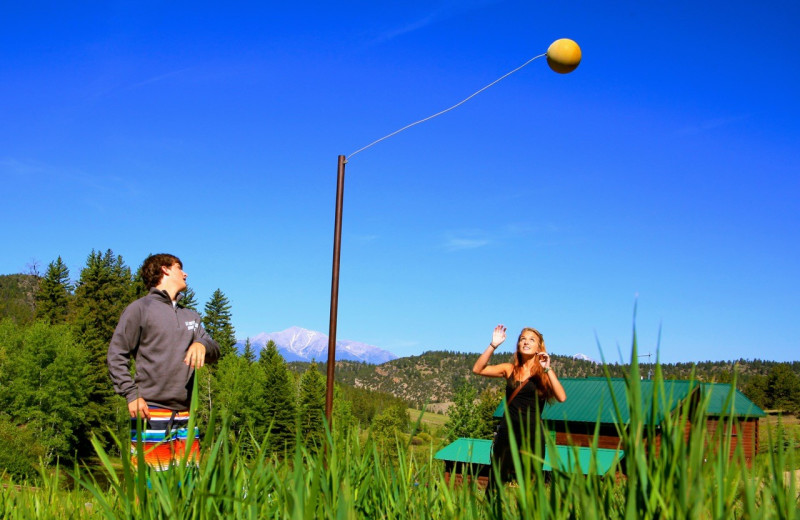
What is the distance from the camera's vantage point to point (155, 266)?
5.81m

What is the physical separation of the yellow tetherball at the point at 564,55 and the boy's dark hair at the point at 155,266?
5.32 meters

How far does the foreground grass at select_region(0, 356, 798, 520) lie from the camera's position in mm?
1866

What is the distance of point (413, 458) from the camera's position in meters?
3.72

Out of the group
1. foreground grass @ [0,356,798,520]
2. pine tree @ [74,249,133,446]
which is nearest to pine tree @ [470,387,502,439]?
pine tree @ [74,249,133,446]

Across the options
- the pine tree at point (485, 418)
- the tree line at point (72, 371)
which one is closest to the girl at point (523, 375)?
the tree line at point (72, 371)

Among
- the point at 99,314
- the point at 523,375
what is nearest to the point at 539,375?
the point at 523,375

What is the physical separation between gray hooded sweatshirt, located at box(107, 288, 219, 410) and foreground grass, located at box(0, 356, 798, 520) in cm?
135

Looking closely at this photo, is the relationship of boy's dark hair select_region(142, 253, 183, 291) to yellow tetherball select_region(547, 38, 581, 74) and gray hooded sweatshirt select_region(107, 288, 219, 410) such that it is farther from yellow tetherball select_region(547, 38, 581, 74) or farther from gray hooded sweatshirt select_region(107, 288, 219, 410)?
yellow tetherball select_region(547, 38, 581, 74)

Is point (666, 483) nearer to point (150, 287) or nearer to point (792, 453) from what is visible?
point (792, 453)

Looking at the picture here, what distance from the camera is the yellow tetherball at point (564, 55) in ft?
27.3

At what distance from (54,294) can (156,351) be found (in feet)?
279

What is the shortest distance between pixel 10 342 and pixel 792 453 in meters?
77.8

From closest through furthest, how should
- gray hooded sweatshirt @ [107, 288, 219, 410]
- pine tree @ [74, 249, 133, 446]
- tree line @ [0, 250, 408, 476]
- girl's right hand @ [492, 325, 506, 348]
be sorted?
gray hooded sweatshirt @ [107, 288, 219, 410] < girl's right hand @ [492, 325, 506, 348] < tree line @ [0, 250, 408, 476] < pine tree @ [74, 249, 133, 446]

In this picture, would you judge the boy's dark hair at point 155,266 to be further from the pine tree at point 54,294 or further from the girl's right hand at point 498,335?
the pine tree at point 54,294
